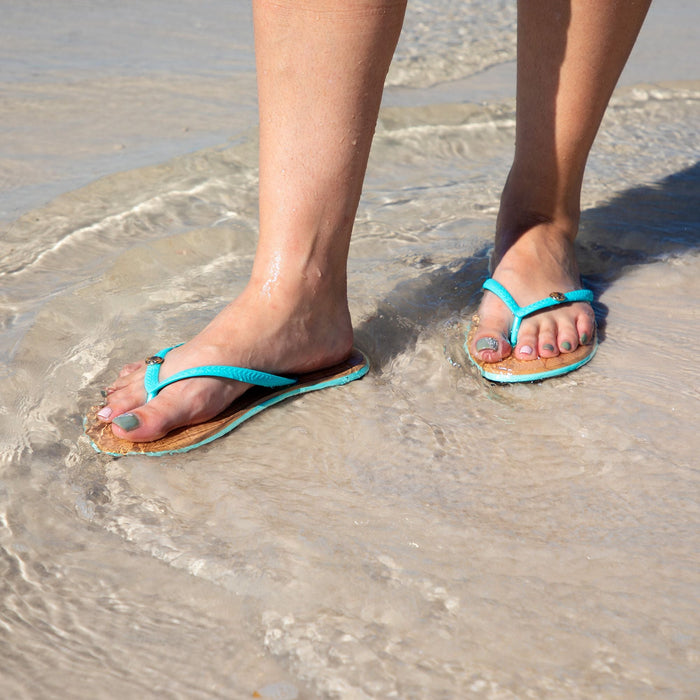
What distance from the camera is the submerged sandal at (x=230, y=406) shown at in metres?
1.52

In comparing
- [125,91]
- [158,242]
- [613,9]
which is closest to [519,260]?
[613,9]

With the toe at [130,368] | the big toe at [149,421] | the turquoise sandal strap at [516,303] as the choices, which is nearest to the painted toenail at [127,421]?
the big toe at [149,421]

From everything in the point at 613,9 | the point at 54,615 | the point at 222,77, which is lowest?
the point at 222,77

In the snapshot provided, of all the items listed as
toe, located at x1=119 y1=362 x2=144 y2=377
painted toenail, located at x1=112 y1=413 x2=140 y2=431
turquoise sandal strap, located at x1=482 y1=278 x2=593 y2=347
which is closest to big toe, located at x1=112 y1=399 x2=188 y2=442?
painted toenail, located at x1=112 y1=413 x2=140 y2=431

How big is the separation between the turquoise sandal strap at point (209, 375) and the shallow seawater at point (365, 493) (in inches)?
3.3

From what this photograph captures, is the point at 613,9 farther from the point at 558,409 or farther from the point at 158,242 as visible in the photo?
the point at 158,242

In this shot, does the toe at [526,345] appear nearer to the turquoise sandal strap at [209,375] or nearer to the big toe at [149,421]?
the turquoise sandal strap at [209,375]

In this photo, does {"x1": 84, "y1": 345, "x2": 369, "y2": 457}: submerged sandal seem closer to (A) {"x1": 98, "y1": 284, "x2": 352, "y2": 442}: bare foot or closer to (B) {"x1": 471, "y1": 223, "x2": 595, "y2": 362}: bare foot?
(A) {"x1": 98, "y1": 284, "x2": 352, "y2": 442}: bare foot

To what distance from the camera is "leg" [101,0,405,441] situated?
147 cm

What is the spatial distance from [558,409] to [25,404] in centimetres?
112

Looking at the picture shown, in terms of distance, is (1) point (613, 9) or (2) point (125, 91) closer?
(1) point (613, 9)

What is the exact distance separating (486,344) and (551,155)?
0.54 m

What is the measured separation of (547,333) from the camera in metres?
1.81

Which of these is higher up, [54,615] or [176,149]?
[54,615]
